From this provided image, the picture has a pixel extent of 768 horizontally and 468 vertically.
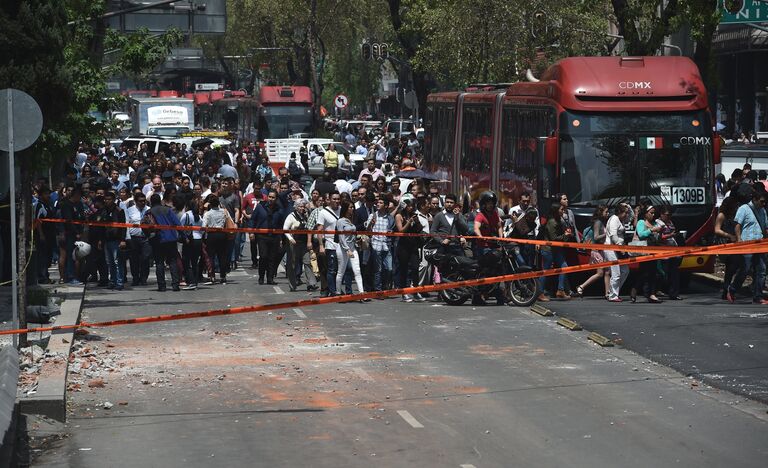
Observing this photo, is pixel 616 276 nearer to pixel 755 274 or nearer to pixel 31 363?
pixel 755 274

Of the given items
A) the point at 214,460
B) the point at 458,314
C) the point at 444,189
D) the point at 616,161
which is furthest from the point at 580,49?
the point at 214,460

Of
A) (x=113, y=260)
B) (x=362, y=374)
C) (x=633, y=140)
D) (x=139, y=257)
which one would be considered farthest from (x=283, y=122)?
(x=362, y=374)

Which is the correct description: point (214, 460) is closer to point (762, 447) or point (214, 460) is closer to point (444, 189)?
point (762, 447)

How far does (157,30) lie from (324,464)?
26049 mm

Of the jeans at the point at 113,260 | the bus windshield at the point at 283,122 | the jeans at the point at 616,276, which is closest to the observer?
the jeans at the point at 616,276

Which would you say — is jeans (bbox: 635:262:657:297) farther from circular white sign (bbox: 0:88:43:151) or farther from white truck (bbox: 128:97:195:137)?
white truck (bbox: 128:97:195:137)

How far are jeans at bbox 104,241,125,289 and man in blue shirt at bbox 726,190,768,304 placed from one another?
10.1 meters

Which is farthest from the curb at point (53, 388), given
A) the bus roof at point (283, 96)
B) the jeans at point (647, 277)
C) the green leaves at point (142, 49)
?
the bus roof at point (283, 96)

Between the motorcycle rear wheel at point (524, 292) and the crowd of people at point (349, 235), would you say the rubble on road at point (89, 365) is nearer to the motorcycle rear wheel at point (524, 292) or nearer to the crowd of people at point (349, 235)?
the crowd of people at point (349, 235)

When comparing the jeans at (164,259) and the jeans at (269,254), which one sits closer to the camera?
the jeans at (164,259)

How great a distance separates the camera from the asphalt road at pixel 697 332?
14.7 metres

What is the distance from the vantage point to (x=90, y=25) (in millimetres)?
29625

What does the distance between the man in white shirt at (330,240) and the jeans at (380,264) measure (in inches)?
25.8

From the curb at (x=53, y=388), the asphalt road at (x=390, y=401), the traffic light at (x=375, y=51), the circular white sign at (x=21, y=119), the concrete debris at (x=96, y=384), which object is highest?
the traffic light at (x=375, y=51)
